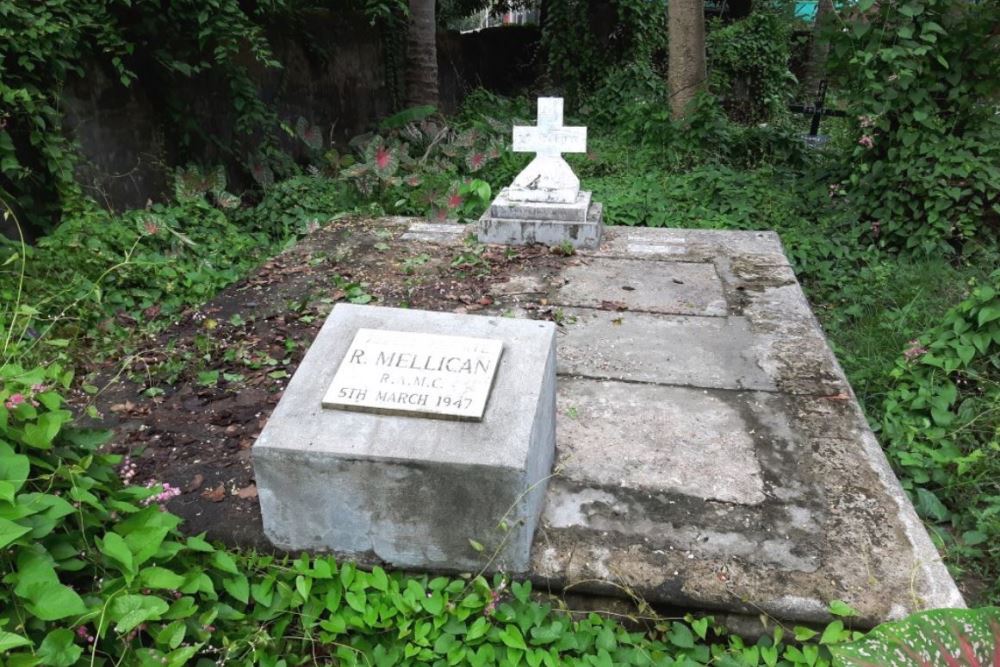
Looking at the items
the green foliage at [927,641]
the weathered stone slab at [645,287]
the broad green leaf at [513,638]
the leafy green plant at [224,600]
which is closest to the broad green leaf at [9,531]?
the leafy green plant at [224,600]

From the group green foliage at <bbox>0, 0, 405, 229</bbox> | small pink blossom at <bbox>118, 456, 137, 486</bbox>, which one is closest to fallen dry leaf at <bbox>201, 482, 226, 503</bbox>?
small pink blossom at <bbox>118, 456, 137, 486</bbox>

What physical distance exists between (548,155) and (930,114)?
8.67 ft

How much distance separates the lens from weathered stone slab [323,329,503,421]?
2.09 metres

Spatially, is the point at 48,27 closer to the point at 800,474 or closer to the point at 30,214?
the point at 30,214

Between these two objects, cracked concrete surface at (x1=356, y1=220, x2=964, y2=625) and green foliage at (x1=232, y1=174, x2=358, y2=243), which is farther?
green foliage at (x1=232, y1=174, x2=358, y2=243)

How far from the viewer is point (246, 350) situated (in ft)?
11.4

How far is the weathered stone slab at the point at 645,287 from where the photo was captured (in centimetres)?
400

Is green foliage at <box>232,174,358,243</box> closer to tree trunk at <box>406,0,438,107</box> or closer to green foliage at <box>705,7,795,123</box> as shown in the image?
tree trunk at <box>406,0,438,107</box>

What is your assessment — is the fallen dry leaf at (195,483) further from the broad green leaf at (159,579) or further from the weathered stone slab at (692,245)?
the weathered stone slab at (692,245)

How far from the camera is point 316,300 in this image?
13.2 feet

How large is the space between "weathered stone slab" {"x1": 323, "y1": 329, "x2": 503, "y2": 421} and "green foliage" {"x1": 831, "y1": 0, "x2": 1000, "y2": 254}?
403cm

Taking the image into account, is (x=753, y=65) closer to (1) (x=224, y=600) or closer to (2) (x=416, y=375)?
(2) (x=416, y=375)

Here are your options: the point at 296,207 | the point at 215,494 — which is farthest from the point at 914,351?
the point at 296,207

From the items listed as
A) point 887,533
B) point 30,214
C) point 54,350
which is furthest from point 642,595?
point 30,214
